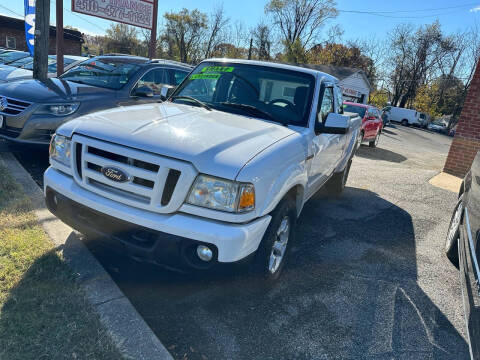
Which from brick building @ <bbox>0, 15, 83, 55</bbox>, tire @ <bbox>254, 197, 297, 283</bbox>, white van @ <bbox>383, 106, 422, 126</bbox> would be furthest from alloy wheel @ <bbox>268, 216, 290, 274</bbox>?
white van @ <bbox>383, 106, 422, 126</bbox>

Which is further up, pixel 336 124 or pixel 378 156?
pixel 336 124

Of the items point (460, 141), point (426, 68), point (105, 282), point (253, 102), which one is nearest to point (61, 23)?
point (253, 102)

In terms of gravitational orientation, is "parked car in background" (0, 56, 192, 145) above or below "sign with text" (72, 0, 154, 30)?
below

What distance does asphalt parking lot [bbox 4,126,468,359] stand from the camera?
96.3 inches

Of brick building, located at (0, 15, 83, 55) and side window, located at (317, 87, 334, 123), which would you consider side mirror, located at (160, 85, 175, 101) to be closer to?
side window, located at (317, 87, 334, 123)

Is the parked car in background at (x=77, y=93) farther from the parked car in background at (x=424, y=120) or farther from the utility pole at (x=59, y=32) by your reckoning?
the parked car in background at (x=424, y=120)

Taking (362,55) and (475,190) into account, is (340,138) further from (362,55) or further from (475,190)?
(362,55)

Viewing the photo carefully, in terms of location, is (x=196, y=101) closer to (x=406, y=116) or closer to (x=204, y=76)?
(x=204, y=76)

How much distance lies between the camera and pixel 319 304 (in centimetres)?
296

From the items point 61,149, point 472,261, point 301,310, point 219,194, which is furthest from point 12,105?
point 472,261

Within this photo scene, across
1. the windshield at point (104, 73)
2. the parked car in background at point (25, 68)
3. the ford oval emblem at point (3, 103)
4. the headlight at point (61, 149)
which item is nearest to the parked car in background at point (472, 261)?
the headlight at point (61, 149)

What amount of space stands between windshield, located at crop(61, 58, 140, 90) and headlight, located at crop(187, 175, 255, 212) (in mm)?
4189

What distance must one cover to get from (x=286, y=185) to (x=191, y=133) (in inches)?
31.8

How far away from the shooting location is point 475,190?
10.8 feet
